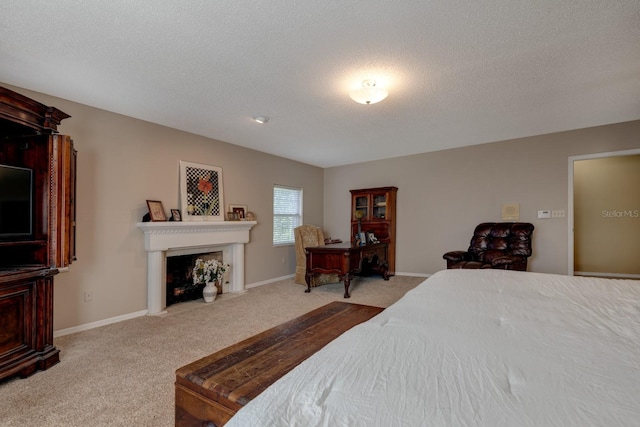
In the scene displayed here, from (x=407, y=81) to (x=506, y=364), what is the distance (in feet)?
8.11

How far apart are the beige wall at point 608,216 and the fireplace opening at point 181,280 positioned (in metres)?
7.19

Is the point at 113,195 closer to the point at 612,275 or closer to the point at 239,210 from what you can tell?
the point at 239,210

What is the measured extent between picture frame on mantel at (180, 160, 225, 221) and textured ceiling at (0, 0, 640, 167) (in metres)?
0.70

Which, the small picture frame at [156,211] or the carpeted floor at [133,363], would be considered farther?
the small picture frame at [156,211]

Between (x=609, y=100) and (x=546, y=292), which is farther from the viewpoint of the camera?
(x=609, y=100)

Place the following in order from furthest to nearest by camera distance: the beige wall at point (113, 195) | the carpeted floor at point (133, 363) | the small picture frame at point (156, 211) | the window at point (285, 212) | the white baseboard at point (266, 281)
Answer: the window at point (285, 212)
the white baseboard at point (266, 281)
the small picture frame at point (156, 211)
the beige wall at point (113, 195)
the carpeted floor at point (133, 363)

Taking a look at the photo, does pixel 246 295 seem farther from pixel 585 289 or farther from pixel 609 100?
pixel 609 100

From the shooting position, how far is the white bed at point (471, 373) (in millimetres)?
652

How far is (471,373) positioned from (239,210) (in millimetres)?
4370

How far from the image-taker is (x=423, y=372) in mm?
830

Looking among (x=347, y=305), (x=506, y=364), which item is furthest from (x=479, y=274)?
(x=506, y=364)

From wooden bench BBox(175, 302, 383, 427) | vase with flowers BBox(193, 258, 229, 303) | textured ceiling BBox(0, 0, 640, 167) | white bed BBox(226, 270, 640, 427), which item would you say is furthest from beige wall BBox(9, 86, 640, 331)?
white bed BBox(226, 270, 640, 427)

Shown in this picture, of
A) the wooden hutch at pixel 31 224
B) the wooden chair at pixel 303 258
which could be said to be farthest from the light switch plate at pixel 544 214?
the wooden hutch at pixel 31 224

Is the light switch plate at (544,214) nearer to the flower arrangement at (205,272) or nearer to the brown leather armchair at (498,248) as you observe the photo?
the brown leather armchair at (498,248)
